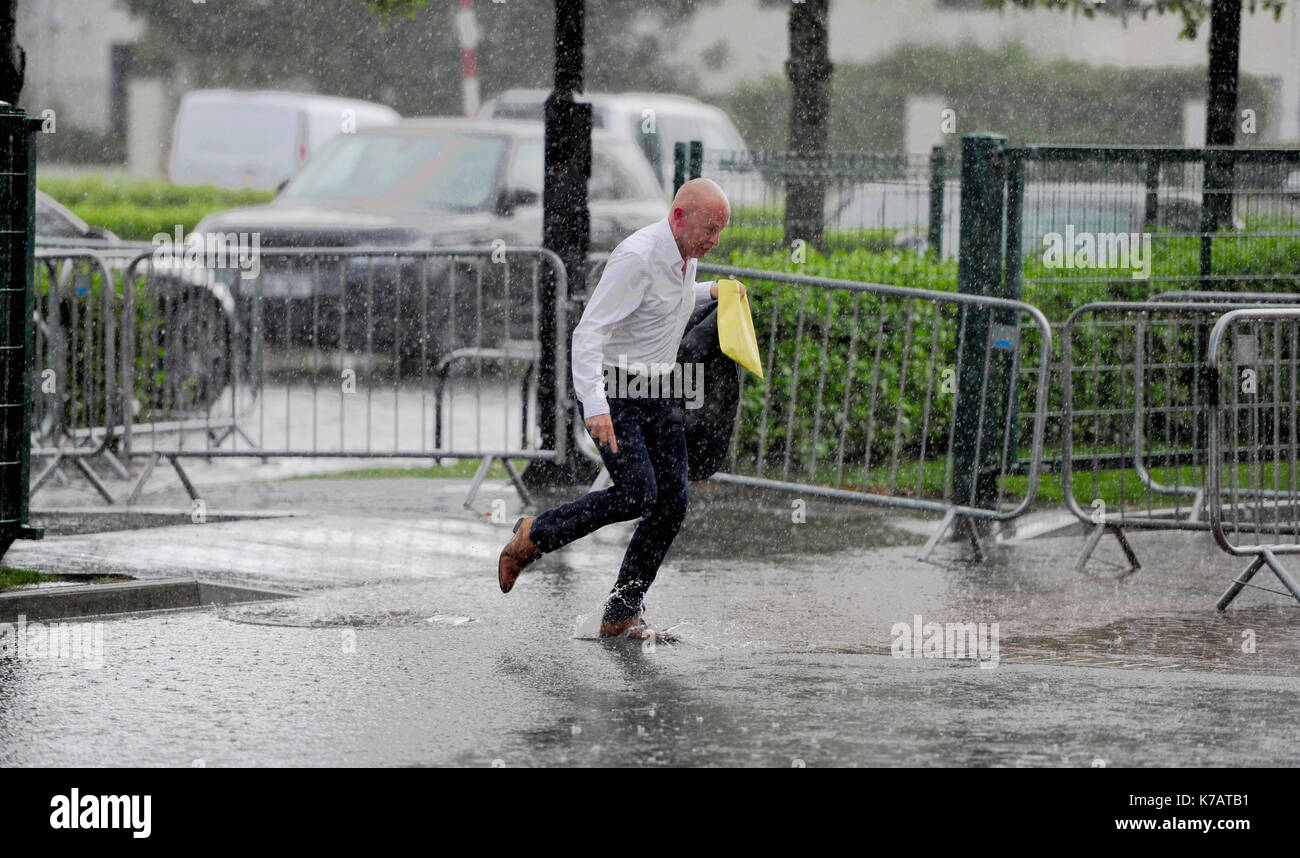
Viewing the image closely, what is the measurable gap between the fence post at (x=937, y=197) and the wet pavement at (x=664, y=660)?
336 cm

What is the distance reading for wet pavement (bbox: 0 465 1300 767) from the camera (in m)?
5.64

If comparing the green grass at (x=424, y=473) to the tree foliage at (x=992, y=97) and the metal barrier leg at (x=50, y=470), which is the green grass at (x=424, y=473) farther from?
the tree foliage at (x=992, y=97)

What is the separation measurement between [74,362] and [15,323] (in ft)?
10.4

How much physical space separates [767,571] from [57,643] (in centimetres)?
311

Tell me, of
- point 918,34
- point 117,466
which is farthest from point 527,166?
point 918,34

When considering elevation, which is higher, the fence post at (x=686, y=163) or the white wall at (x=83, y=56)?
the white wall at (x=83, y=56)

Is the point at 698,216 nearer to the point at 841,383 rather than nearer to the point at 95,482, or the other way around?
the point at 841,383

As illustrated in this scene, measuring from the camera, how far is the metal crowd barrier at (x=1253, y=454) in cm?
795

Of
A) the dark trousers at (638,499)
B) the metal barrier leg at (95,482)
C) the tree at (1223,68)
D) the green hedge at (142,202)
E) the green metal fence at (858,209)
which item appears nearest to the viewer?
the dark trousers at (638,499)

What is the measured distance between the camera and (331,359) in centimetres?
1869

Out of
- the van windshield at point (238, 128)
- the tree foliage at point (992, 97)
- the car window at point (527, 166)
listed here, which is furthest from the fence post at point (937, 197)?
the tree foliage at point (992, 97)
